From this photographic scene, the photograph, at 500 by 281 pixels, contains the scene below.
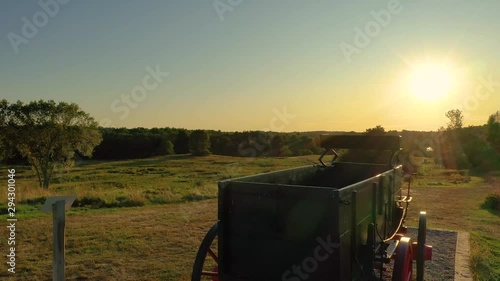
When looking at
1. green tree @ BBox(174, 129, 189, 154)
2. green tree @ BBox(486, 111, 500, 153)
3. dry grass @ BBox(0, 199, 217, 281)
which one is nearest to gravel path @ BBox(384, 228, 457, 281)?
dry grass @ BBox(0, 199, 217, 281)

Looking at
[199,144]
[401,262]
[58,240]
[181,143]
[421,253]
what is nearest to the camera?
[401,262]

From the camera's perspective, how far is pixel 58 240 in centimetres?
455

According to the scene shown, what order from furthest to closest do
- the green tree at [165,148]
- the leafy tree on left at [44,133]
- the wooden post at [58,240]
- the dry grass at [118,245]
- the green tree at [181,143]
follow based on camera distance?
the green tree at [181,143]
the green tree at [165,148]
the leafy tree on left at [44,133]
the dry grass at [118,245]
the wooden post at [58,240]

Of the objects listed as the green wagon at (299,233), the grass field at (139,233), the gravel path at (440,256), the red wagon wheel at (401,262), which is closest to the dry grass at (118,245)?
the grass field at (139,233)

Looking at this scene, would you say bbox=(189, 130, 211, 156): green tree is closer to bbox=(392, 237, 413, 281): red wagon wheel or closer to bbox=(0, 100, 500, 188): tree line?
bbox=(0, 100, 500, 188): tree line

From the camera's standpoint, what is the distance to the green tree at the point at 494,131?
44.2 meters

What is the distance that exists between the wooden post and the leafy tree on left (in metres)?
27.6

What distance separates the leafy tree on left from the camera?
28844mm

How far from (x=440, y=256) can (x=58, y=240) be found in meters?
6.68

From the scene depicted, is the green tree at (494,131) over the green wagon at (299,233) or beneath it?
over

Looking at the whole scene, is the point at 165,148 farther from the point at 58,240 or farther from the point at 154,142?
the point at 58,240

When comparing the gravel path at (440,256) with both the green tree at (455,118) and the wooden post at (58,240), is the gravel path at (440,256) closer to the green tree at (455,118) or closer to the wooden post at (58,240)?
the wooden post at (58,240)

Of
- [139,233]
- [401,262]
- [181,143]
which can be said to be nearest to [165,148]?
[181,143]

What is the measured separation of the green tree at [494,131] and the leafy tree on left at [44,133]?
146 feet
